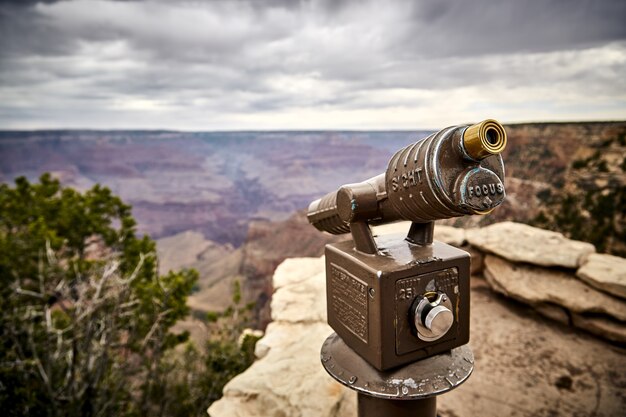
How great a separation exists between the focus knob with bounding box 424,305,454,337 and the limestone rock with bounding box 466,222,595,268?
4.20 m

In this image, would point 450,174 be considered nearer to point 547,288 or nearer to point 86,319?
point 547,288

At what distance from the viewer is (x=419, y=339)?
6.83 feet

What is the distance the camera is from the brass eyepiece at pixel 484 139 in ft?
5.08

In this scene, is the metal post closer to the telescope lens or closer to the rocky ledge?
the rocky ledge

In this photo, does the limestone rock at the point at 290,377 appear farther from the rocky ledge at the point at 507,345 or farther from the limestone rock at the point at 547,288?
the limestone rock at the point at 547,288

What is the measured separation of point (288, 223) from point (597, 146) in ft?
77.8

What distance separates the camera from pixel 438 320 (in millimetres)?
1938

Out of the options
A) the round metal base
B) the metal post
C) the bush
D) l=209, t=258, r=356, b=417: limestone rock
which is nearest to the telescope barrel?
the round metal base

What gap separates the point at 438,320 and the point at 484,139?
38.3 inches

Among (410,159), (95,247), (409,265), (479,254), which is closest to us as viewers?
(410,159)

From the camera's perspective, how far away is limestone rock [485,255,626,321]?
456cm

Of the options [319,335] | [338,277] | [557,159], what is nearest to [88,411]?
[319,335]

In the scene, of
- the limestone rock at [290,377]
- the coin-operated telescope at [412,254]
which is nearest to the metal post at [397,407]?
the coin-operated telescope at [412,254]

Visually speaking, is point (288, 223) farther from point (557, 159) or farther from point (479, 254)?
point (479, 254)
